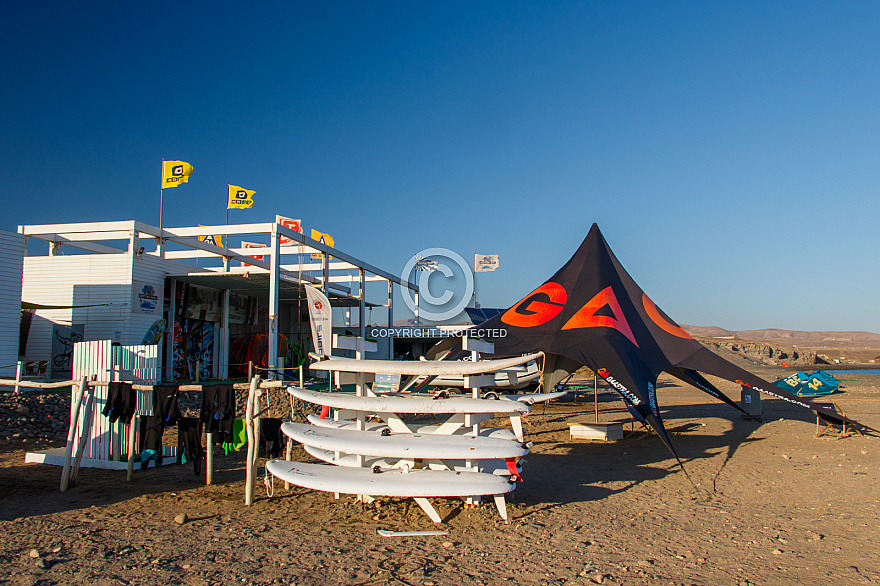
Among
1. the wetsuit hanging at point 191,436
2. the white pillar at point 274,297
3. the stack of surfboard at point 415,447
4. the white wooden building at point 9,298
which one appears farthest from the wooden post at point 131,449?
the white wooden building at point 9,298

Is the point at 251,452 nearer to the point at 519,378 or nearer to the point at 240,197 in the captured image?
the point at 519,378

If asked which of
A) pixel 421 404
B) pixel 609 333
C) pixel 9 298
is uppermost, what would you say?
pixel 9 298

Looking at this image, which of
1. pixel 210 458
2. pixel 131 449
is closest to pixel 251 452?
pixel 210 458

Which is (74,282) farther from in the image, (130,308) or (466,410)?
(466,410)

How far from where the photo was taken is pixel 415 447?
5.58 metres

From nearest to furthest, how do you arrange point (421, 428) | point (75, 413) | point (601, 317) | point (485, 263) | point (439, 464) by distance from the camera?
1. point (439, 464)
2. point (421, 428)
3. point (75, 413)
4. point (601, 317)
5. point (485, 263)

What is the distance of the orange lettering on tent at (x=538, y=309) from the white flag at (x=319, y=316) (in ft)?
27.0

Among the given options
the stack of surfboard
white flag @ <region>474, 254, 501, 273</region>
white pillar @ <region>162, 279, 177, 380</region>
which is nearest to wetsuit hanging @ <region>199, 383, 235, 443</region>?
the stack of surfboard

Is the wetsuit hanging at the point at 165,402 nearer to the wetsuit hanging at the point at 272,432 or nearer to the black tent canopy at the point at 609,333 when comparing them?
the wetsuit hanging at the point at 272,432

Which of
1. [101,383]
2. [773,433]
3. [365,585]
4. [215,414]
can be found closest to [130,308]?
[101,383]

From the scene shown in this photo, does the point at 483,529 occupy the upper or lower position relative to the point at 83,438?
lower

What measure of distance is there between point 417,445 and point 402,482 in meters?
0.37

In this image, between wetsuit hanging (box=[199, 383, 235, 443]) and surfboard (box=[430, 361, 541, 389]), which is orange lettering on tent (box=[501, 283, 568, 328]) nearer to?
wetsuit hanging (box=[199, 383, 235, 443])

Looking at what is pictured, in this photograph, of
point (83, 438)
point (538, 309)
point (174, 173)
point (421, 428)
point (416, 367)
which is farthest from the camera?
point (174, 173)
